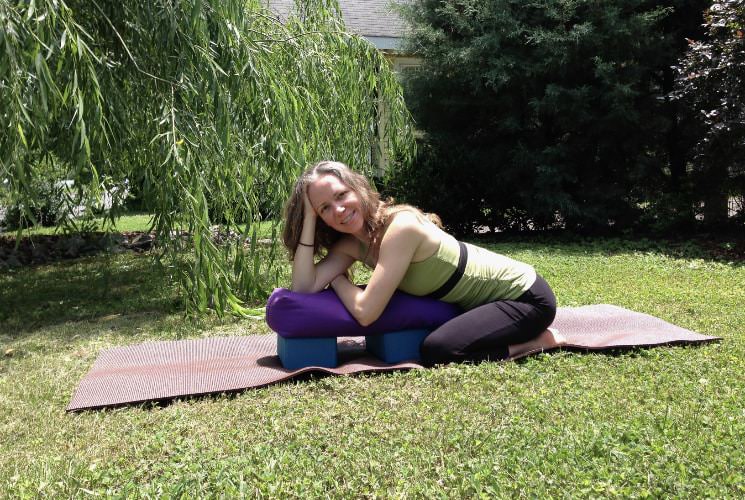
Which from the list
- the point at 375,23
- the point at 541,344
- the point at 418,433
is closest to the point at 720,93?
the point at 541,344

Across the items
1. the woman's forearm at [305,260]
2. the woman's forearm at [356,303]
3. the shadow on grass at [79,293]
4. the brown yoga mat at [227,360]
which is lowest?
the shadow on grass at [79,293]

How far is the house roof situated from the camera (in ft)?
47.6

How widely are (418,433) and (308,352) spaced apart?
1.03 m

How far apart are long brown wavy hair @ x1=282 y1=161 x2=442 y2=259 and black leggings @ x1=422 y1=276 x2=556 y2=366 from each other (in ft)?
1.90

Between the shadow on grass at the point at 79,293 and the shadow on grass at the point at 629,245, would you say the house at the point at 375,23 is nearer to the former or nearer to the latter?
the shadow on grass at the point at 629,245

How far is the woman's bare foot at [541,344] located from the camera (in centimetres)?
372

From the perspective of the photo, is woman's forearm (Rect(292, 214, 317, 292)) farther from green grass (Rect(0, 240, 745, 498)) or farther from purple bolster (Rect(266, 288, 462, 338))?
green grass (Rect(0, 240, 745, 498))

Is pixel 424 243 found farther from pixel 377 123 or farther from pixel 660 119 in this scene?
pixel 660 119

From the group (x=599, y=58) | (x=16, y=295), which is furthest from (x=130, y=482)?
(x=599, y=58)

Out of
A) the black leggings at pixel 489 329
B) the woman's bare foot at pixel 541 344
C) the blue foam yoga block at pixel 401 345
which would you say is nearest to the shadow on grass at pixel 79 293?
the blue foam yoga block at pixel 401 345

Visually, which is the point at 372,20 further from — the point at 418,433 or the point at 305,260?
the point at 418,433

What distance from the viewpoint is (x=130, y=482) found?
237 centimetres

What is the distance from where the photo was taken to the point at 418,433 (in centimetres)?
274

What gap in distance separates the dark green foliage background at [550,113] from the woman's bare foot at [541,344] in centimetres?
629
